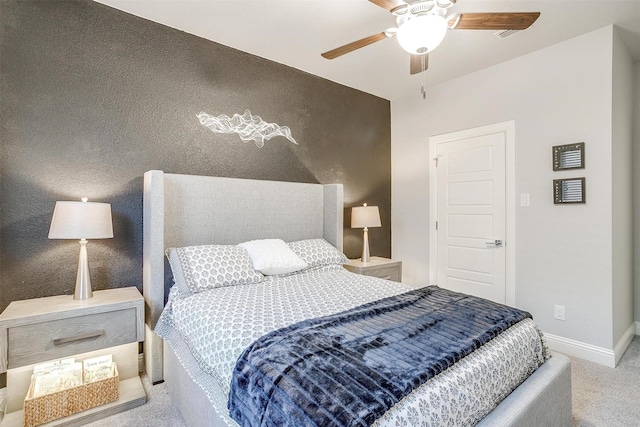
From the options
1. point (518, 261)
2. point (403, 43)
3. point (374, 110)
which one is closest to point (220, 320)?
point (403, 43)

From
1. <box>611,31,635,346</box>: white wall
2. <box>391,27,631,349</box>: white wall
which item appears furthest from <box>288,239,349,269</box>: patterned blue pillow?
<box>611,31,635,346</box>: white wall

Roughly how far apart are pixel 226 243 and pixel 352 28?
6.73 ft

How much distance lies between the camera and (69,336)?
5.88 ft

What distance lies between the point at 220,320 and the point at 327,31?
2319 millimetres

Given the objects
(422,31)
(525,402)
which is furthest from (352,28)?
(525,402)

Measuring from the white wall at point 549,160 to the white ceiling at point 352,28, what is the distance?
0.65 ft

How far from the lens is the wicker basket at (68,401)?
5.44 feet

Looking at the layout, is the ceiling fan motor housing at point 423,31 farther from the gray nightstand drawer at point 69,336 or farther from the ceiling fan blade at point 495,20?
the gray nightstand drawer at point 69,336

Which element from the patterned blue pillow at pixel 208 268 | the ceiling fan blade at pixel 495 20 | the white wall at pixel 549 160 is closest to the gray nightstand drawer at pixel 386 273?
the white wall at pixel 549 160

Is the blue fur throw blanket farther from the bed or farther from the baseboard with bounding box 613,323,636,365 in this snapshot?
the baseboard with bounding box 613,323,636,365

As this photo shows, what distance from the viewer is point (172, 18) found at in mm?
2453

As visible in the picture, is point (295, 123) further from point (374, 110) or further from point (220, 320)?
point (220, 320)

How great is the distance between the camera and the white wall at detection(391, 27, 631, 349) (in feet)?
8.27

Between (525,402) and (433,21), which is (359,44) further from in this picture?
(525,402)
